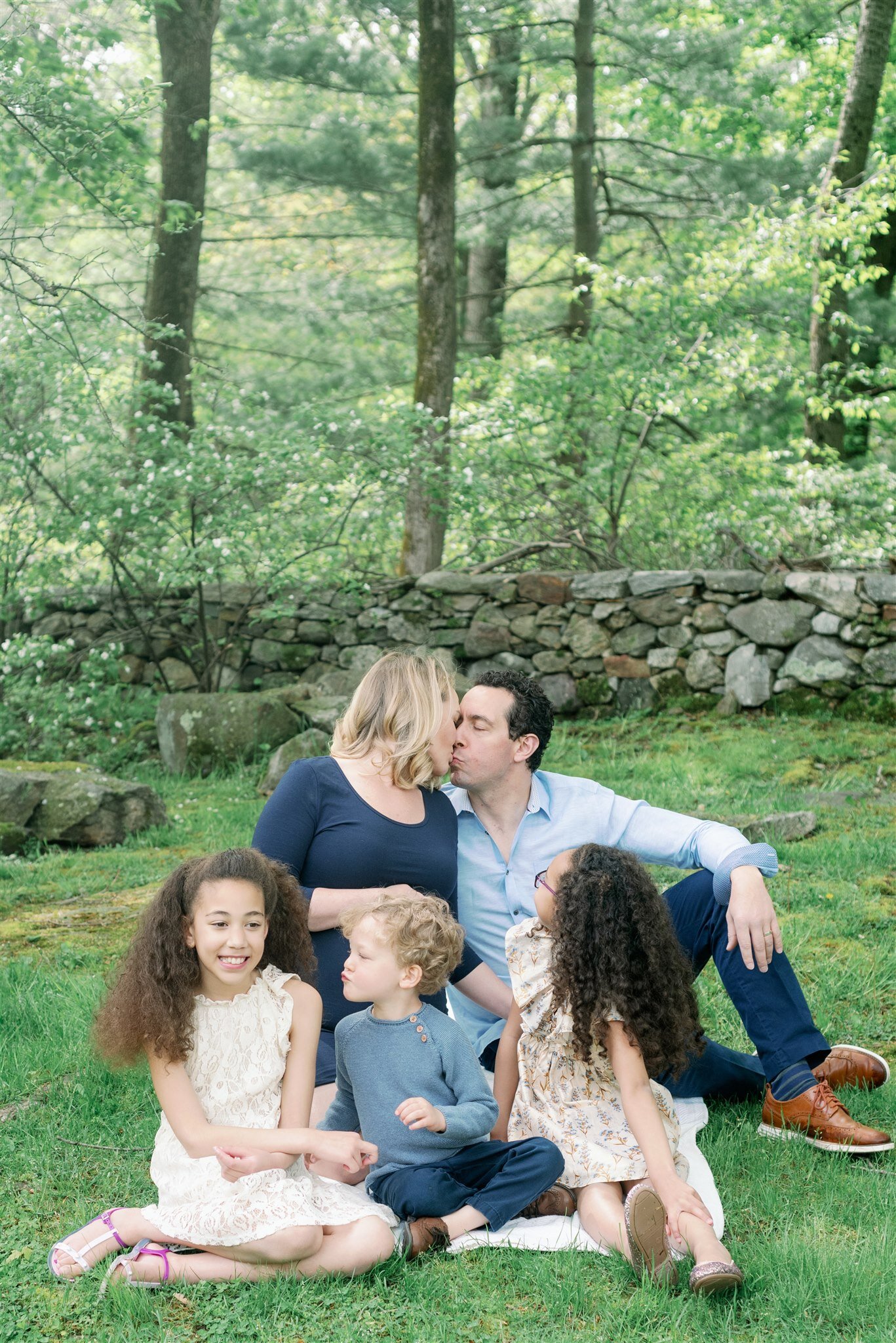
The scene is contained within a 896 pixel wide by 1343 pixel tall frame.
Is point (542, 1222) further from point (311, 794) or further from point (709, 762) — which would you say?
point (709, 762)

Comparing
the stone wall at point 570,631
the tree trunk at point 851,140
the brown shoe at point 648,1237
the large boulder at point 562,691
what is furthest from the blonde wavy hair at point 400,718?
the tree trunk at point 851,140

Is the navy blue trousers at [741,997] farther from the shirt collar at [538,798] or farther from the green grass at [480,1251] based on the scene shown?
the shirt collar at [538,798]

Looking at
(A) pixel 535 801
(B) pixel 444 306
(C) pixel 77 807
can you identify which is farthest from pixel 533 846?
(B) pixel 444 306

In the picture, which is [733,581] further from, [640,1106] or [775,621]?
[640,1106]

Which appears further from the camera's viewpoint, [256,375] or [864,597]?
[256,375]

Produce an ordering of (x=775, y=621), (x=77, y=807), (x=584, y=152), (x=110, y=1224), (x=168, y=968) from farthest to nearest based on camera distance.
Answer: (x=584, y=152)
(x=775, y=621)
(x=77, y=807)
(x=168, y=968)
(x=110, y=1224)

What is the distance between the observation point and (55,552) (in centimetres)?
768

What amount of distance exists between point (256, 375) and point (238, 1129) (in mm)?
11665

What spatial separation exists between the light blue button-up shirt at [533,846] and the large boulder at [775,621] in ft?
15.9

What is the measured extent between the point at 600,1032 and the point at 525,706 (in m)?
0.80

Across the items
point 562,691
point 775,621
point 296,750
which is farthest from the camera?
point 562,691

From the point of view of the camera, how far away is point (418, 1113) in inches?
88.4

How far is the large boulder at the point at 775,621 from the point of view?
7480 mm

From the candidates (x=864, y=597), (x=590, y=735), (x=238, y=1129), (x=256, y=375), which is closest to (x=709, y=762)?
(x=590, y=735)
